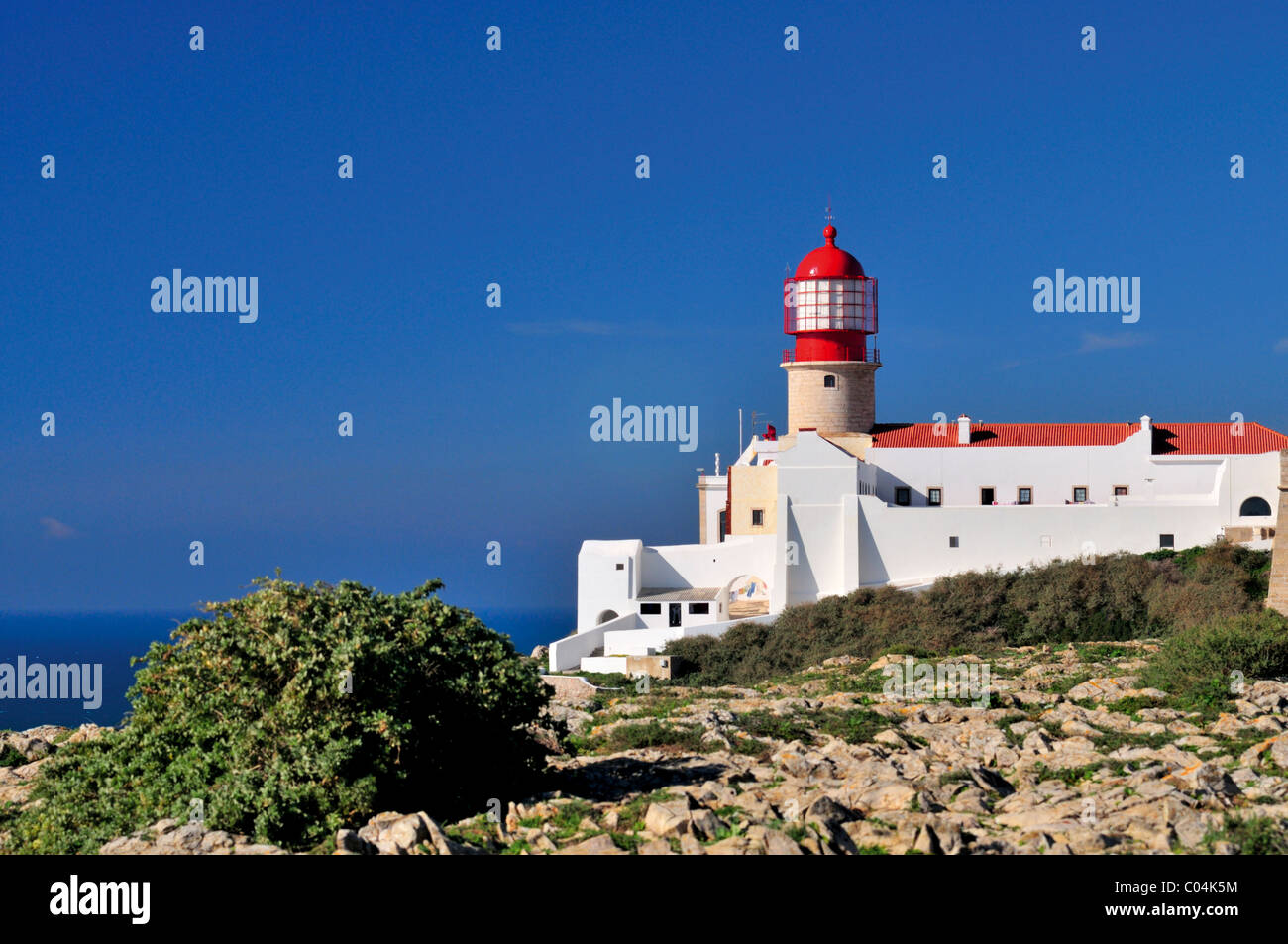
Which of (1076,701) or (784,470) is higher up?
(784,470)

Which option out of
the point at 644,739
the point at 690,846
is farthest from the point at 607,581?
the point at 690,846

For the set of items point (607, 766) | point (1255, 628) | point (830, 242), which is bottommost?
point (607, 766)

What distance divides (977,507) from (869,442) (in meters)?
4.70

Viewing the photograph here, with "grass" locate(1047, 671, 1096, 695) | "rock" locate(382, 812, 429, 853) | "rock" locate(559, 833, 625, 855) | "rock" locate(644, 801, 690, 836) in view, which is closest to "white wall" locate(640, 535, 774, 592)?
"grass" locate(1047, 671, 1096, 695)

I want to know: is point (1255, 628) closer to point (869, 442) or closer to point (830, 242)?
point (869, 442)

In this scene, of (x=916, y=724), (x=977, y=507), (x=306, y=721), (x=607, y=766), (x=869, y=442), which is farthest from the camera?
(x=869, y=442)

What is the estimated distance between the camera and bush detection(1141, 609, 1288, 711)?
20.1m

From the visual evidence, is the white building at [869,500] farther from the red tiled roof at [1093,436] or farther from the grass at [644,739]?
the grass at [644,739]

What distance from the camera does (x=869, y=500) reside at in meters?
37.2
